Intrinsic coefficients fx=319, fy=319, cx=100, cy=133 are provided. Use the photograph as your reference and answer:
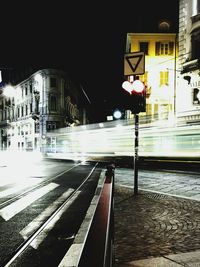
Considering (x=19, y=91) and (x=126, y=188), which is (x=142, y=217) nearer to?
(x=126, y=188)

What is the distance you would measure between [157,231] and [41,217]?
8.61ft

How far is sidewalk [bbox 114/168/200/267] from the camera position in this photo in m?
4.24

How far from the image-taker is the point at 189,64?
90.7 ft

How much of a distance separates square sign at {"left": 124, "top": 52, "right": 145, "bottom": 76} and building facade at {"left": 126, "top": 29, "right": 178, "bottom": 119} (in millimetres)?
28798

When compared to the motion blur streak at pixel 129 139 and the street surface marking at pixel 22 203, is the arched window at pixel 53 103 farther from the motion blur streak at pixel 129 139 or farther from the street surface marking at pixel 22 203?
the street surface marking at pixel 22 203

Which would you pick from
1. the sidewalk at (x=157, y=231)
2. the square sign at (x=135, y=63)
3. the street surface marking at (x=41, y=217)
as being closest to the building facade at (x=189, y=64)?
the square sign at (x=135, y=63)

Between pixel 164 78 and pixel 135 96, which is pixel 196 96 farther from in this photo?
pixel 135 96

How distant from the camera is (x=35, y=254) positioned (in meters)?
4.59

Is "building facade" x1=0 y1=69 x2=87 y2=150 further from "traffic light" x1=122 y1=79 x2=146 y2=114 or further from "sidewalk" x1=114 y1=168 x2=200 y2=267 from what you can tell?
"sidewalk" x1=114 y1=168 x2=200 y2=267

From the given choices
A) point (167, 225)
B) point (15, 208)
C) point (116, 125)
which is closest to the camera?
point (167, 225)

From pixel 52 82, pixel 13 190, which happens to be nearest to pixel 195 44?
pixel 13 190

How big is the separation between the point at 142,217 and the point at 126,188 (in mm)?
4299

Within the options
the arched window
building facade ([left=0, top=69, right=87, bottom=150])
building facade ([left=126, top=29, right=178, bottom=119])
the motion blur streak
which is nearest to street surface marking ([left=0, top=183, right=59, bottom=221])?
the motion blur streak

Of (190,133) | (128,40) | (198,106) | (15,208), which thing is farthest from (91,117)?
(15,208)
